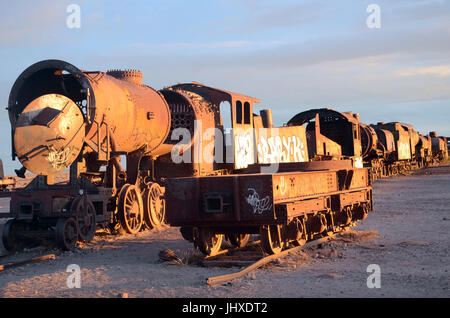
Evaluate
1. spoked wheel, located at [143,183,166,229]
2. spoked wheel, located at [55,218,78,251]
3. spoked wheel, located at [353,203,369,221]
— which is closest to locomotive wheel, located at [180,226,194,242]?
spoked wheel, located at [55,218,78,251]

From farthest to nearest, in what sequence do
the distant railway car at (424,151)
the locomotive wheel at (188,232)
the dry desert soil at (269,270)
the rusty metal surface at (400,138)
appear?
the distant railway car at (424,151) → the rusty metal surface at (400,138) → the locomotive wheel at (188,232) → the dry desert soil at (269,270)

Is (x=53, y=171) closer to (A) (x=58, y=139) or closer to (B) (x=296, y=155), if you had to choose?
(A) (x=58, y=139)

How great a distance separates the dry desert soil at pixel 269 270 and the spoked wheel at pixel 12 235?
0.49m

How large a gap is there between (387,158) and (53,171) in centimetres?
3046

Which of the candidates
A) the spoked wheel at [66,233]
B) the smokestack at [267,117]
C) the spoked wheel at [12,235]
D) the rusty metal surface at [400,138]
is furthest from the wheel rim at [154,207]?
the rusty metal surface at [400,138]

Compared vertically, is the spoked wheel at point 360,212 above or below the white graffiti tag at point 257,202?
below

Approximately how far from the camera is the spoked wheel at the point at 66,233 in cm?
1043

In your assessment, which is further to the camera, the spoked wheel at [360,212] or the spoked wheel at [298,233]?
the spoked wheel at [360,212]

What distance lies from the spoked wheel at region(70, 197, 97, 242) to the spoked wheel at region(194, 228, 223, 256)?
10.5 feet

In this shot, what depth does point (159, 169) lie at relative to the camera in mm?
15430

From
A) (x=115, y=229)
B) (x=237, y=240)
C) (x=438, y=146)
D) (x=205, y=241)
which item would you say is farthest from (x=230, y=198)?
(x=438, y=146)

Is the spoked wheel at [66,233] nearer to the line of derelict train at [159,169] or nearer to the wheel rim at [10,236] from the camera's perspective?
the line of derelict train at [159,169]

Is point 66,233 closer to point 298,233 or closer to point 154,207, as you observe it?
point 154,207
